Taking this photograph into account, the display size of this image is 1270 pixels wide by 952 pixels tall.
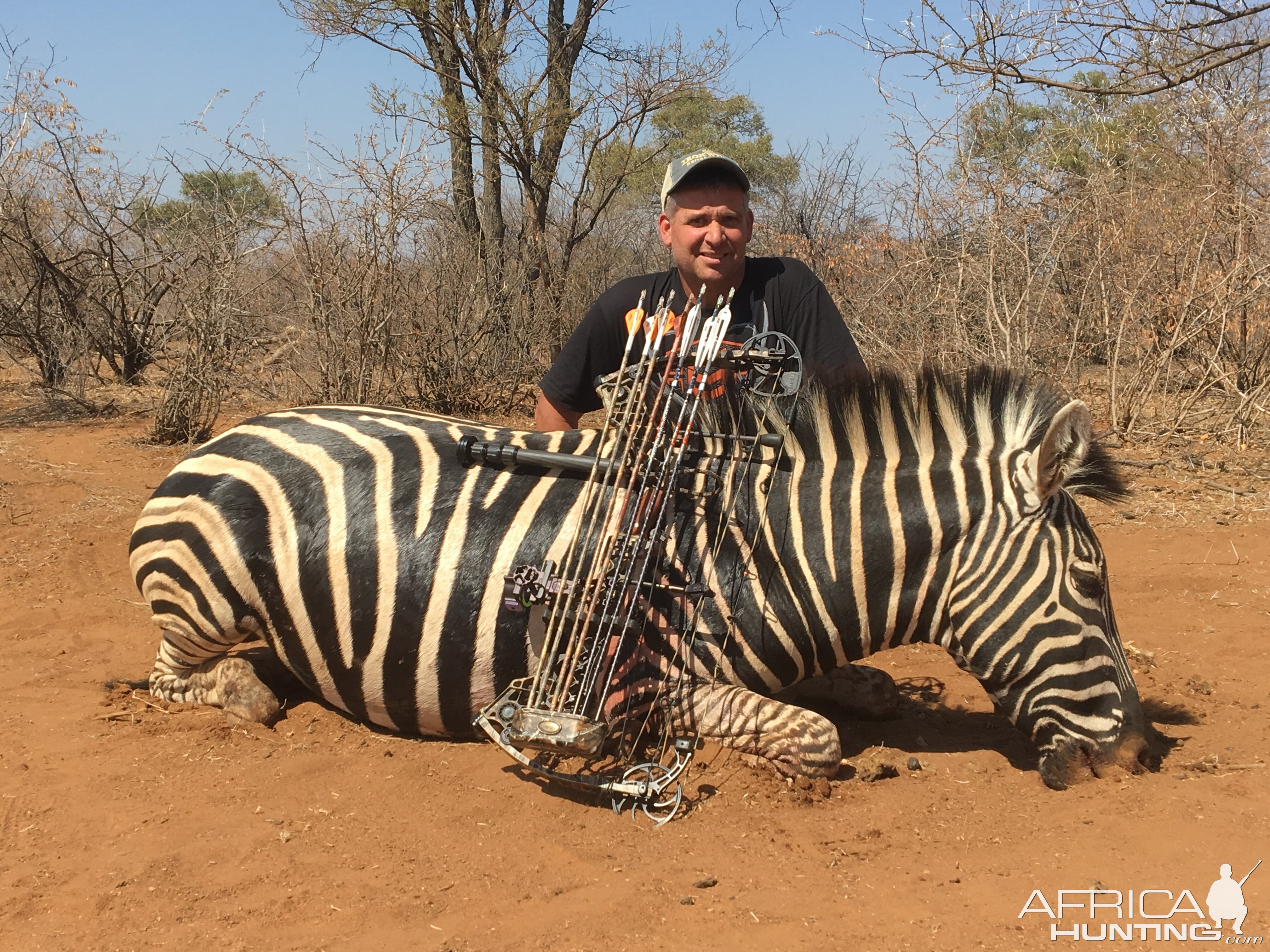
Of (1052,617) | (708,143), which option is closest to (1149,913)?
(1052,617)

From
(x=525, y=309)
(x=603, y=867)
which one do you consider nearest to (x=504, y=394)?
(x=525, y=309)

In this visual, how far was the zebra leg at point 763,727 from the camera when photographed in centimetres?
324

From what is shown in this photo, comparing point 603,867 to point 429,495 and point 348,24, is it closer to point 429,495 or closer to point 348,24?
point 429,495

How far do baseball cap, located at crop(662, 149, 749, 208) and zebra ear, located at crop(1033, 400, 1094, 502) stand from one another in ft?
5.41

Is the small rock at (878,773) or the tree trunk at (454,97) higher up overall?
the tree trunk at (454,97)

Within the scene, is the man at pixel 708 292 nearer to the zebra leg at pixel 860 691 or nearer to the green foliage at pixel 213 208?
the zebra leg at pixel 860 691

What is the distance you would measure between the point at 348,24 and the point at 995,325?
9.77m

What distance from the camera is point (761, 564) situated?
10.9 feet

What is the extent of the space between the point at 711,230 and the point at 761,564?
4.81 feet

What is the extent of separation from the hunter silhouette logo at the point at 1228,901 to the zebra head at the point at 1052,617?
0.60 m

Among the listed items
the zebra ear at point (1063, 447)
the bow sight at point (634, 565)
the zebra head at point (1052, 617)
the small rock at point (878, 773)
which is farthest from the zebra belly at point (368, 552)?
the zebra ear at point (1063, 447)

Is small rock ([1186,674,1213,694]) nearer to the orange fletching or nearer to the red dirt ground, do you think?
the red dirt ground

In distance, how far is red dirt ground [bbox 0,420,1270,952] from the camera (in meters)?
2.56

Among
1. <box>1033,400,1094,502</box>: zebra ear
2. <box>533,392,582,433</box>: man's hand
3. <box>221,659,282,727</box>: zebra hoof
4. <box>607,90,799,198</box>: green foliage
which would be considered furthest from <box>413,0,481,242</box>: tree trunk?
<box>1033,400,1094,502</box>: zebra ear
